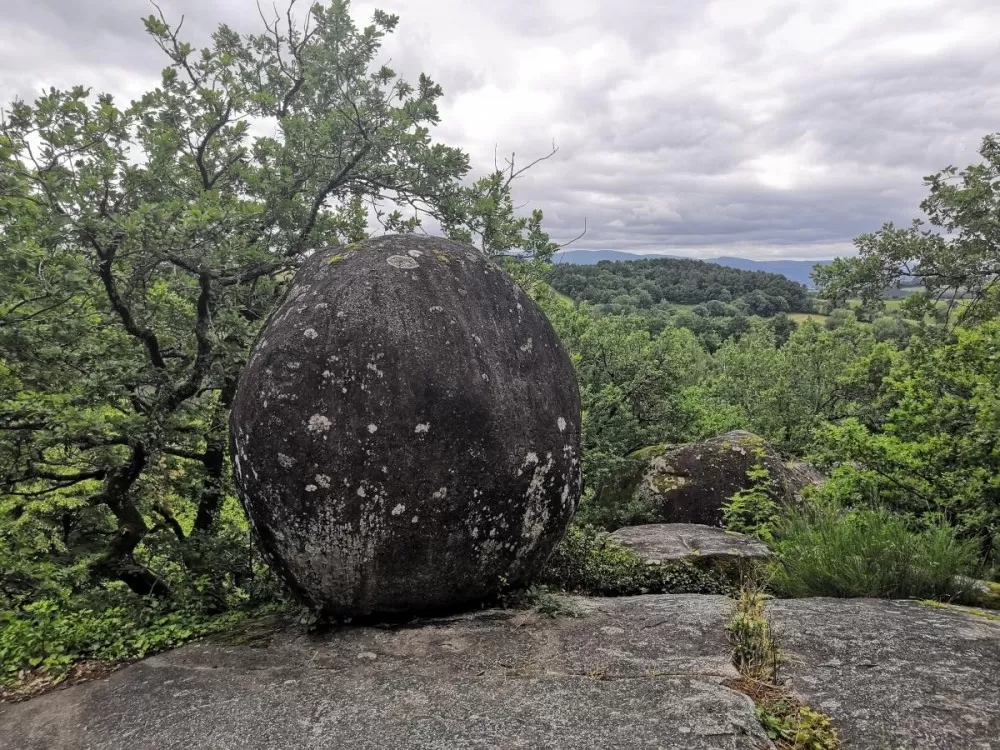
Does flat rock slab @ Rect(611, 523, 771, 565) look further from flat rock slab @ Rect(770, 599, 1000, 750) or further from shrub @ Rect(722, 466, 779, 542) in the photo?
flat rock slab @ Rect(770, 599, 1000, 750)

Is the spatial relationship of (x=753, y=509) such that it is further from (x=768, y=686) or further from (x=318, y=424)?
(x=318, y=424)

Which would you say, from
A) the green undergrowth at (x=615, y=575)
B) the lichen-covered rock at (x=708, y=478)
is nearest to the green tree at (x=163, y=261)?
the green undergrowth at (x=615, y=575)

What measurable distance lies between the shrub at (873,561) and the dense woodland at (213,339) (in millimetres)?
24

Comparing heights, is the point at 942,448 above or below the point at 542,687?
above

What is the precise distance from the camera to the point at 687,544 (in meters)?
8.12

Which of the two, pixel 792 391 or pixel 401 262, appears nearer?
pixel 401 262

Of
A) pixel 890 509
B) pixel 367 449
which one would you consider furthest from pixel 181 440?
pixel 890 509

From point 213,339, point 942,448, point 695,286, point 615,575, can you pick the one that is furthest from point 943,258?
point 695,286

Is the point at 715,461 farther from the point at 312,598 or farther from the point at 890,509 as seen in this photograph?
the point at 312,598

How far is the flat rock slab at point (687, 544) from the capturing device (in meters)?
7.52

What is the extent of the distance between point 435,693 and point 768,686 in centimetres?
227

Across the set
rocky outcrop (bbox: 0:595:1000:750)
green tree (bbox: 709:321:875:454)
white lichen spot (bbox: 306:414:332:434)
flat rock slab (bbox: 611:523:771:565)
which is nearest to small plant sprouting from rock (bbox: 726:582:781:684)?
rocky outcrop (bbox: 0:595:1000:750)

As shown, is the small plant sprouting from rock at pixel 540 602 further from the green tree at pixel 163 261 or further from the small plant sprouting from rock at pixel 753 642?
the green tree at pixel 163 261

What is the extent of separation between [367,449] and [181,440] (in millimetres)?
3700
